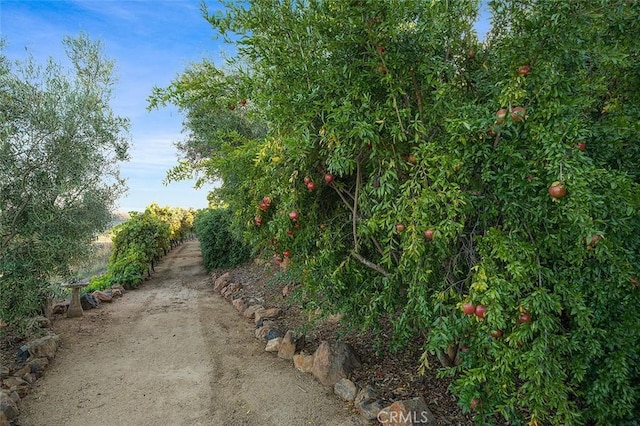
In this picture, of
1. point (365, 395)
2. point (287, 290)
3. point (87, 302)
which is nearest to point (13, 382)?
point (87, 302)

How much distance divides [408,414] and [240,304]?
4348 mm

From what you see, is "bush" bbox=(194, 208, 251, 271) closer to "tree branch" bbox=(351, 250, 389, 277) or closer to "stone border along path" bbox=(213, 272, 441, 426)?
"stone border along path" bbox=(213, 272, 441, 426)

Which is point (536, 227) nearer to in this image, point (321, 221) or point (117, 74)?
point (321, 221)

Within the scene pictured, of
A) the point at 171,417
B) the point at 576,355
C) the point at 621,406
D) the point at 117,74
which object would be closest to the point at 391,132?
the point at 576,355

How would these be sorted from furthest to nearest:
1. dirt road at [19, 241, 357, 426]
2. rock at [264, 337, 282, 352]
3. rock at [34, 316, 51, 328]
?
1. rock at [34, 316, 51, 328]
2. rock at [264, 337, 282, 352]
3. dirt road at [19, 241, 357, 426]

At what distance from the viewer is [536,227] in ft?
7.32

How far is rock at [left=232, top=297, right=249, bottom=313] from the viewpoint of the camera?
21.2 feet

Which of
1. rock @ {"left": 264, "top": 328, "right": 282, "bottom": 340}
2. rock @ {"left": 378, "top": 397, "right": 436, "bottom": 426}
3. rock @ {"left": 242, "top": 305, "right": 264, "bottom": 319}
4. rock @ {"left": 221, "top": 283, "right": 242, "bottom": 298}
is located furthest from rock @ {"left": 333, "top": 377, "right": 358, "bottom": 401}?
rock @ {"left": 221, "top": 283, "right": 242, "bottom": 298}

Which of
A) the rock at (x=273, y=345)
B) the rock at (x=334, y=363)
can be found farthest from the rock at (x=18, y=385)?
the rock at (x=334, y=363)

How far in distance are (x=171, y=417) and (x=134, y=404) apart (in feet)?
1.68

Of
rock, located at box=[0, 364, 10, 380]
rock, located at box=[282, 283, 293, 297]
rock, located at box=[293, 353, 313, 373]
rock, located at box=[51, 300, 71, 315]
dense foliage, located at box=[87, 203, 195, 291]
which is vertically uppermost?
dense foliage, located at box=[87, 203, 195, 291]

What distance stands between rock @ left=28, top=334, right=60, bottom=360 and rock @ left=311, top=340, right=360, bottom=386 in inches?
133

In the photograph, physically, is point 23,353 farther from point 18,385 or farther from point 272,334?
point 272,334

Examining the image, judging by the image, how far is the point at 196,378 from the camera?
3971 millimetres
